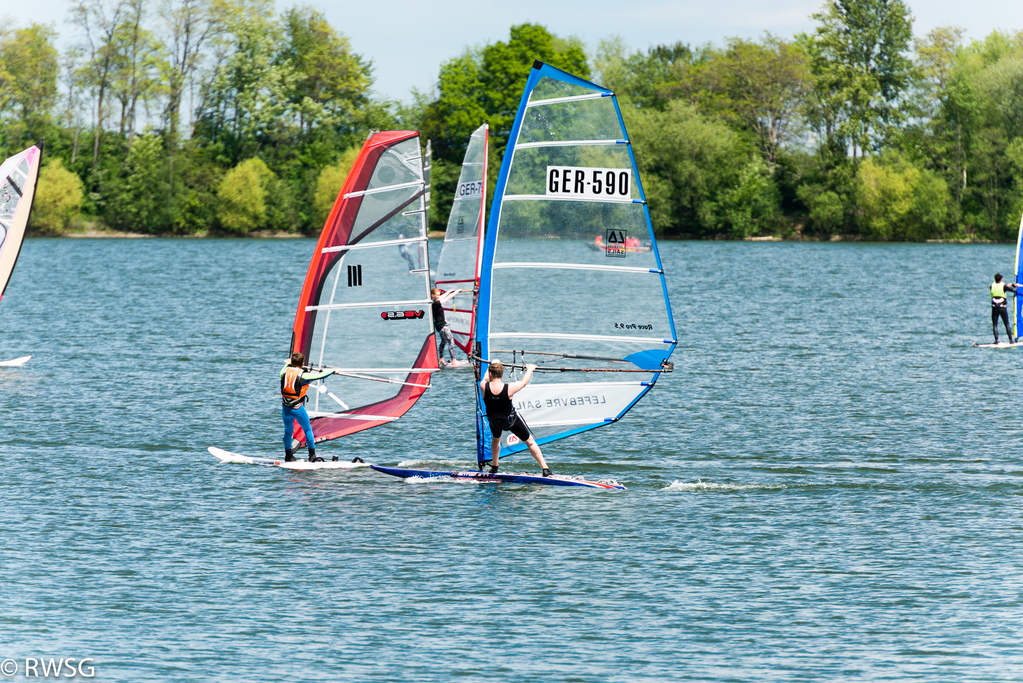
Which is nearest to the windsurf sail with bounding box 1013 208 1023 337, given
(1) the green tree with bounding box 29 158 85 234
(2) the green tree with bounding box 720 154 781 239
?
(2) the green tree with bounding box 720 154 781 239

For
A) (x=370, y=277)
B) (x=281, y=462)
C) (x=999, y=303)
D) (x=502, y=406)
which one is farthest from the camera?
(x=999, y=303)

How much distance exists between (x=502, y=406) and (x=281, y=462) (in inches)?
169

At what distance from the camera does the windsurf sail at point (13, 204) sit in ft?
102

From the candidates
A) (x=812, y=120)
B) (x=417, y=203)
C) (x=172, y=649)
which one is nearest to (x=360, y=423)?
(x=417, y=203)

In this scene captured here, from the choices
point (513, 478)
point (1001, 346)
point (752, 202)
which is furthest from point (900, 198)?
point (513, 478)

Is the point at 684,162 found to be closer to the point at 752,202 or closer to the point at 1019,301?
the point at 752,202

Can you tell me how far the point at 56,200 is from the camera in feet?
338

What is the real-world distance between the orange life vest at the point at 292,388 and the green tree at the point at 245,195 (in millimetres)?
90967

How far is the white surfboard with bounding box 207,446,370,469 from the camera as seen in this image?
65.1 ft

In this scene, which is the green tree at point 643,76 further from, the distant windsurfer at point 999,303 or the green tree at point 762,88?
the distant windsurfer at point 999,303

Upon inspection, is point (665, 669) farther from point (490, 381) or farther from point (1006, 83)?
point (1006, 83)

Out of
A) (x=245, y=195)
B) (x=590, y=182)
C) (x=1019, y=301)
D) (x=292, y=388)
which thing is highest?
(x=245, y=195)

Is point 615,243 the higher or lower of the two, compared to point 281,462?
higher

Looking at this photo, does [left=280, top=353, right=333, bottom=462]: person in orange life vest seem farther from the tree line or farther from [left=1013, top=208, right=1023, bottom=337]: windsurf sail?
the tree line
